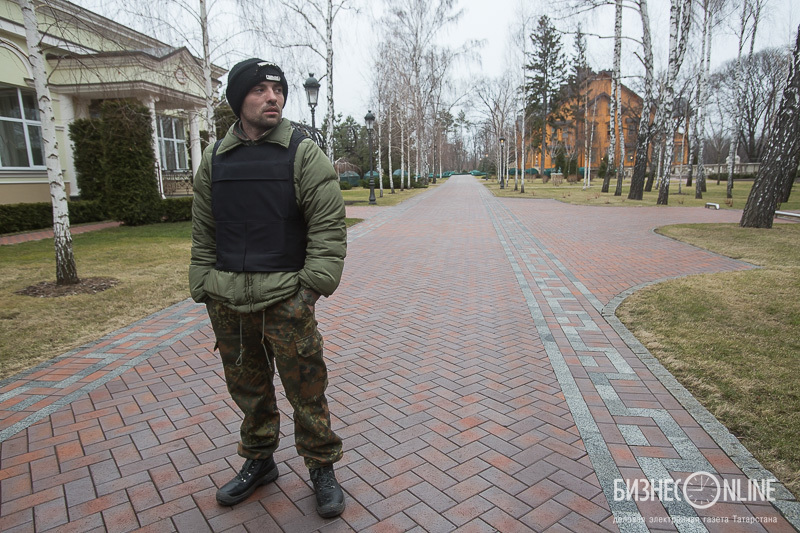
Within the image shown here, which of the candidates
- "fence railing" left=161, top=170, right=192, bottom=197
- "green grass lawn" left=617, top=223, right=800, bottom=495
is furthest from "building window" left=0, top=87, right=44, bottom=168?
"green grass lawn" left=617, top=223, right=800, bottom=495

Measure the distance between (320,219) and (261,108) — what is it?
557 millimetres

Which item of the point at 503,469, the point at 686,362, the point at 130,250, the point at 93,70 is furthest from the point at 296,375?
the point at 130,250

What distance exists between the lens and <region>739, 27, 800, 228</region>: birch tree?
10.1 metres

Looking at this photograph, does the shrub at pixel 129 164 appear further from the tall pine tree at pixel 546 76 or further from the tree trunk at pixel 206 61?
the tall pine tree at pixel 546 76

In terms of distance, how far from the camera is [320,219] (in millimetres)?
2203

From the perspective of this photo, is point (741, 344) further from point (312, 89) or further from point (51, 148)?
point (312, 89)

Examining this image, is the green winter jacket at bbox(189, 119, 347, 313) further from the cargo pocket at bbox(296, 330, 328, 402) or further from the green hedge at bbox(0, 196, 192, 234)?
the green hedge at bbox(0, 196, 192, 234)

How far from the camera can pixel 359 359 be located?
4.33m

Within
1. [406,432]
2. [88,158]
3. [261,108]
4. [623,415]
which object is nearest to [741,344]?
[623,415]

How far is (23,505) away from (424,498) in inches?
79.4

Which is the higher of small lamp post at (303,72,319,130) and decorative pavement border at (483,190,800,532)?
small lamp post at (303,72,319,130)

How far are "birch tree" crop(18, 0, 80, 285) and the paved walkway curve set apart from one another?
2403 mm

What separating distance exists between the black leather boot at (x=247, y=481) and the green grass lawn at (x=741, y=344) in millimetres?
2697

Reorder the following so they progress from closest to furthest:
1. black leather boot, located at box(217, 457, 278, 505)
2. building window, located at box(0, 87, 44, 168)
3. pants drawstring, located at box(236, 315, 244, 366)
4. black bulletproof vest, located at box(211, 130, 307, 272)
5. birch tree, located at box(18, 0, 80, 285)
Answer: black bulletproof vest, located at box(211, 130, 307, 272) < pants drawstring, located at box(236, 315, 244, 366) < black leather boot, located at box(217, 457, 278, 505) < birch tree, located at box(18, 0, 80, 285) < building window, located at box(0, 87, 44, 168)
